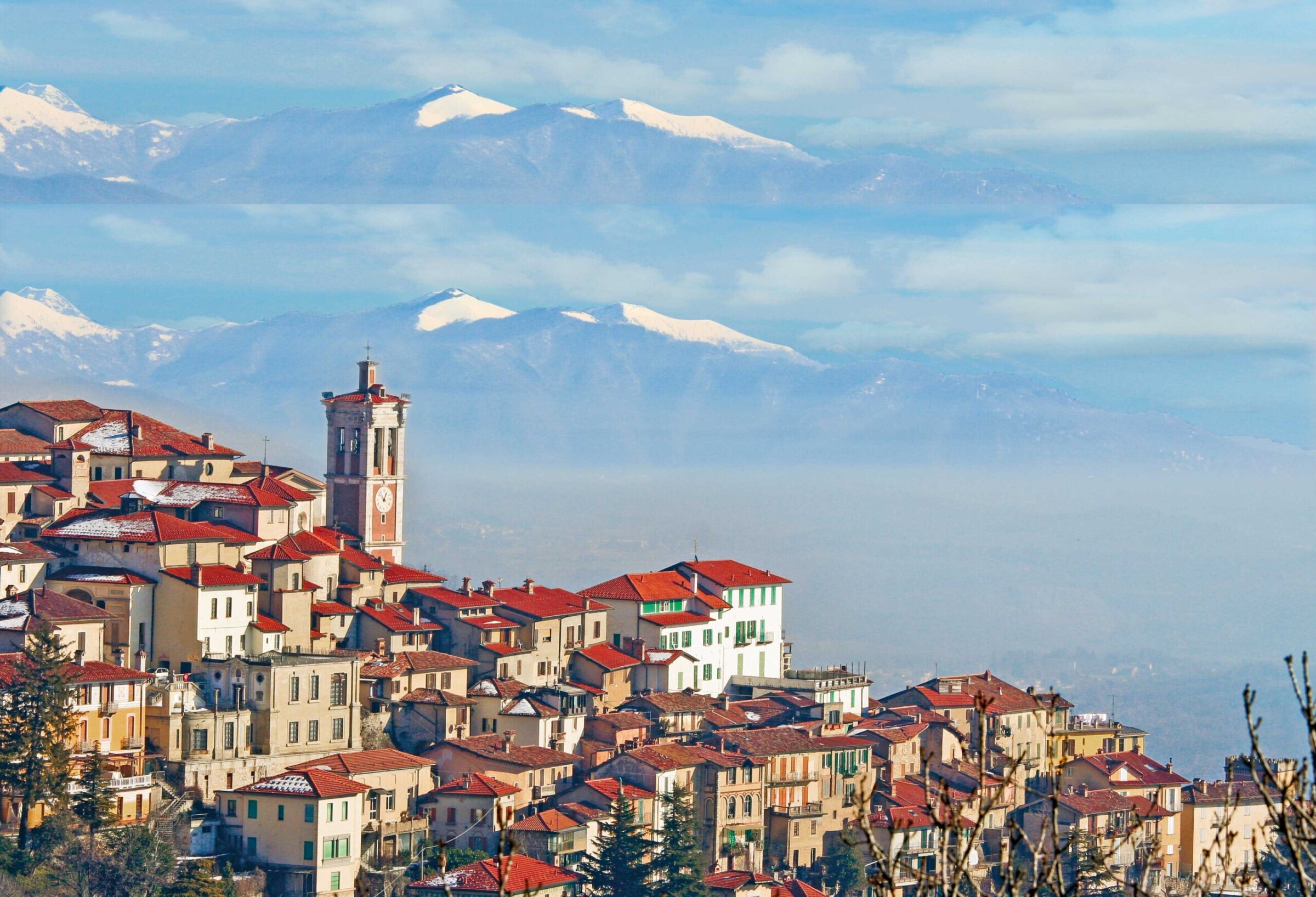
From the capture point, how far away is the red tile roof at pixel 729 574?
6619cm

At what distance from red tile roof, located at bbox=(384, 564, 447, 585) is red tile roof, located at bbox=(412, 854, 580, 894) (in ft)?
40.2

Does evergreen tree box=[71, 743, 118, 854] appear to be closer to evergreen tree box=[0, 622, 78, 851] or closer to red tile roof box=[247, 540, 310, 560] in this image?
evergreen tree box=[0, 622, 78, 851]

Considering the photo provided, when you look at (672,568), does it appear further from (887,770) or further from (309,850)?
(309,850)

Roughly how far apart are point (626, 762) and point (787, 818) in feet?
13.1

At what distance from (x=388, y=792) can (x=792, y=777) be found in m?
9.80

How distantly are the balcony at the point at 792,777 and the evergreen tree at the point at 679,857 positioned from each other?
3.23 metres

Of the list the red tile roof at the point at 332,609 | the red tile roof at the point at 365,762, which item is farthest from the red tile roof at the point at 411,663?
the red tile roof at the point at 365,762

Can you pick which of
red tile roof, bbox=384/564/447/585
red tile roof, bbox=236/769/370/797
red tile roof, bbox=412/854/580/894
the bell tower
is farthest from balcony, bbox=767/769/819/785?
the bell tower

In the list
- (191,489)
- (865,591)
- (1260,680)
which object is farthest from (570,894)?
(865,591)

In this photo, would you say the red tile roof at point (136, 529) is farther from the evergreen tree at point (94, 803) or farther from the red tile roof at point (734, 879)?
the red tile roof at point (734, 879)

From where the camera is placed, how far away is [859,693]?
63562 mm

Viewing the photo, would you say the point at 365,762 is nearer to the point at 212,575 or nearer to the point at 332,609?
the point at 212,575

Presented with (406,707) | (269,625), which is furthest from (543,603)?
(269,625)

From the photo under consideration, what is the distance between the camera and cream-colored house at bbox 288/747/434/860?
160 feet
